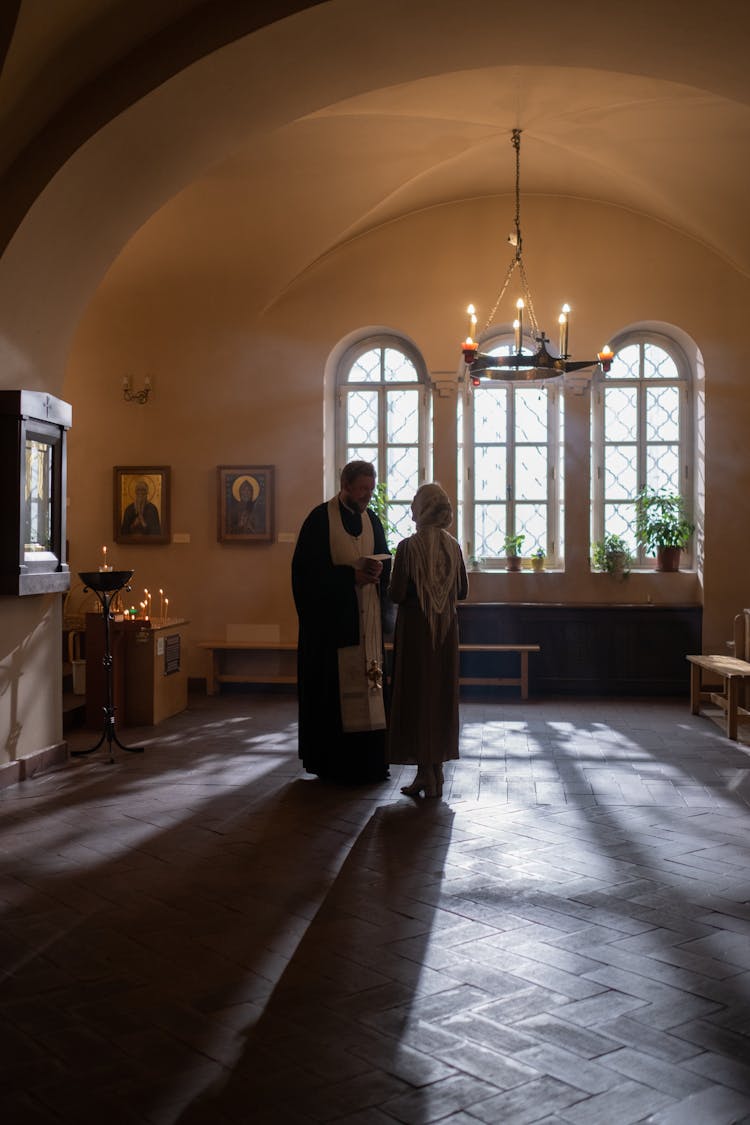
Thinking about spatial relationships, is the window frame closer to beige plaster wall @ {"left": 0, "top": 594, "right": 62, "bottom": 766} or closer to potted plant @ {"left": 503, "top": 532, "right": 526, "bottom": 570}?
potted plant @ {"left": 503, "top": 532, "right": 526, "bottom": 570}

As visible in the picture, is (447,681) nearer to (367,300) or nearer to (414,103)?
(414,103)

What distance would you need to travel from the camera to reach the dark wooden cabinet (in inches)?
405

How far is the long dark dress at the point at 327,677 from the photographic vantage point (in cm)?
623

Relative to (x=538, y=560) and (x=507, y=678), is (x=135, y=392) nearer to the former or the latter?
(x=538, y=560)

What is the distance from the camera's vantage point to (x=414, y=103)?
779 cm

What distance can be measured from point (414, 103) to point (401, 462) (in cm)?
419

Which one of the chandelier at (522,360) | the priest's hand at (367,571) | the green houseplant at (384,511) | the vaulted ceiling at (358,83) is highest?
the vaulted ceiling at (358,83)

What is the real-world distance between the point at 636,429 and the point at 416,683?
19.7ft

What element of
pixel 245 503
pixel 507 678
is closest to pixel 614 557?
pixel 507 678

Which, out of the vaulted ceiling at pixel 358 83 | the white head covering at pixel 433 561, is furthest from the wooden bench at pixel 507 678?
the vaulted ceiling at pixel 358 83

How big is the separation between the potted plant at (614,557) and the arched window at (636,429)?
267 mm

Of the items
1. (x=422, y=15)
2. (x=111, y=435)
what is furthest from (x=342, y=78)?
(x=111, y=435)

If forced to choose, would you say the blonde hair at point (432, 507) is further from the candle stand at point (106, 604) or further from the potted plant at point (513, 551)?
the potted plant at point (513, 551)

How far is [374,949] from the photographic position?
352 centimetres
